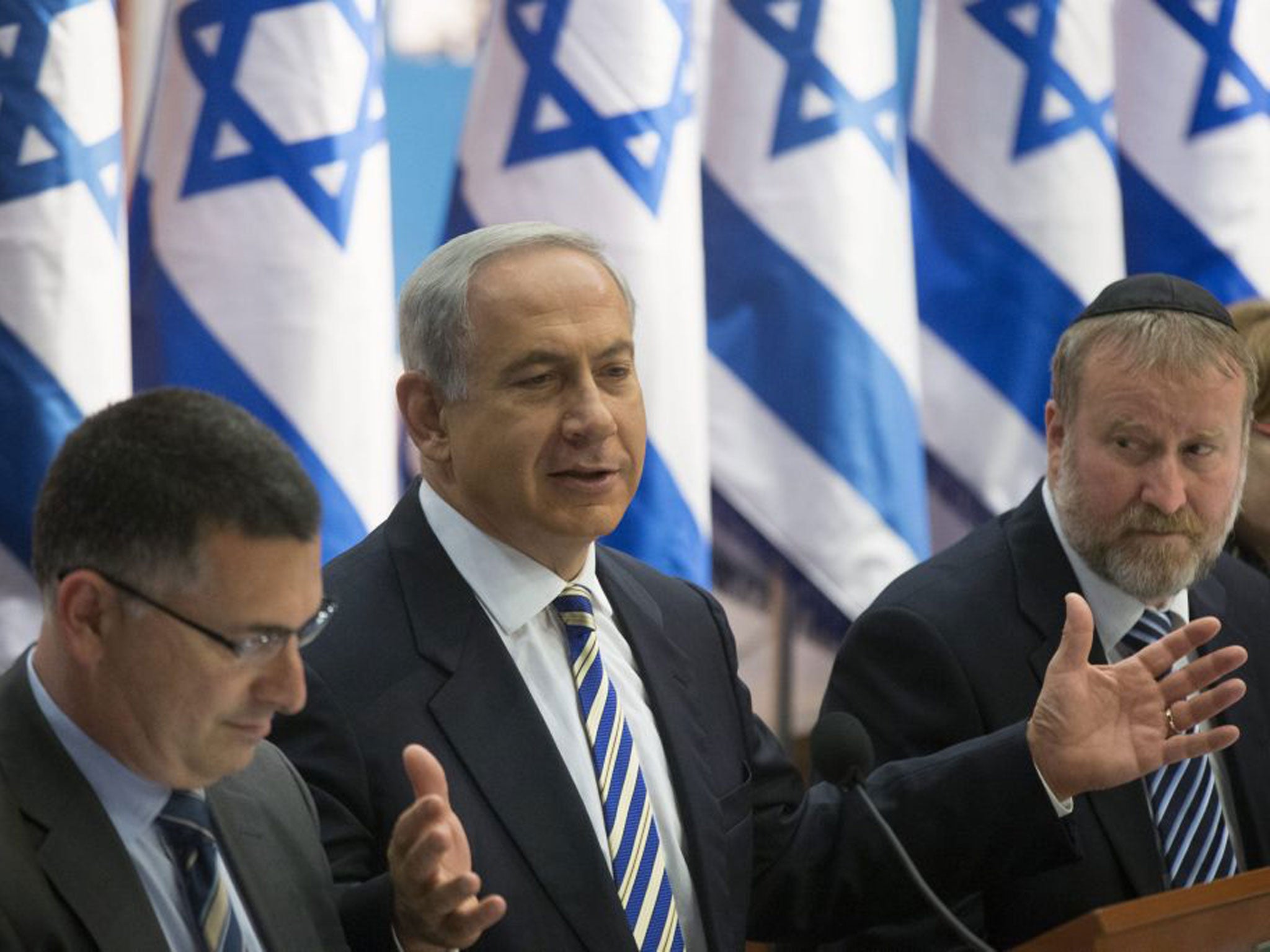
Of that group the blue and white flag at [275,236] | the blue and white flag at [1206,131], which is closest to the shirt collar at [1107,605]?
the blue and white flag at [275,236]

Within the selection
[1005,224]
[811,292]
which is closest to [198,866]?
[811,292]

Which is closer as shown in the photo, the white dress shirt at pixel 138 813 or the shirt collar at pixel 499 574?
the white dress shirt at pixel 138 813

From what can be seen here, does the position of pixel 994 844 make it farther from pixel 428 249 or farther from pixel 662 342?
pixel 428 249

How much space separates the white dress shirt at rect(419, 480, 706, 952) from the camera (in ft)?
8.75

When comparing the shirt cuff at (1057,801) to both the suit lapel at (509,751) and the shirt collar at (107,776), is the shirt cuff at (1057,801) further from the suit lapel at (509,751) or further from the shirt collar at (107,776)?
the shirt collar at (107,776)

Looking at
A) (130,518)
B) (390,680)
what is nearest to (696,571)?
(390,680)

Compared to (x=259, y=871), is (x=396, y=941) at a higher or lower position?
lower

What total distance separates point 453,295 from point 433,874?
2.90 feet

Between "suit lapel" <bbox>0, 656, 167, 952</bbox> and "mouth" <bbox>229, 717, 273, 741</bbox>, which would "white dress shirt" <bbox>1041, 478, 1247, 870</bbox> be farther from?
"suit lapel" <bbox>0, 656, 167, 952</bbox>

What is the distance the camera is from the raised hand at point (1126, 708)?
2807 millimetres

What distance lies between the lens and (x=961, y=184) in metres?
4.77

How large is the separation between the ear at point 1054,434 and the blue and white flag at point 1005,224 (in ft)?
4.82

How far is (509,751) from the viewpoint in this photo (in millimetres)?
2586

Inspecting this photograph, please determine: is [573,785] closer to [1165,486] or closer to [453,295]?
[453,295]
